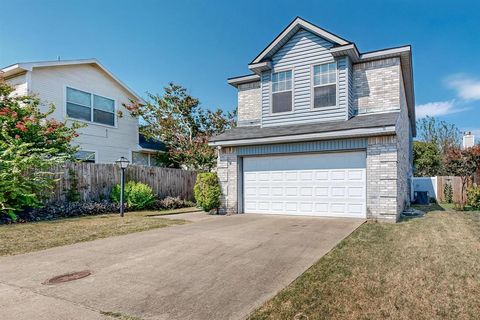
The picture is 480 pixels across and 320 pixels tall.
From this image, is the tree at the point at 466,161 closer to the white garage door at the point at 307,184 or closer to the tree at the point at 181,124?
the white garage door at the point at 307,184

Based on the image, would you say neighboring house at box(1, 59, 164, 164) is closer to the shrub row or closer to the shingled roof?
the shrub row

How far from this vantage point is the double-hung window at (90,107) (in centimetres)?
1566

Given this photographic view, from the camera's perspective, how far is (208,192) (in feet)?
38.0

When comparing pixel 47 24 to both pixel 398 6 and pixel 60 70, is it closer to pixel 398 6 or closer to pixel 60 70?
pixel 60 70

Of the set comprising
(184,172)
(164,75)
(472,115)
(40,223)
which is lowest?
(40,223)

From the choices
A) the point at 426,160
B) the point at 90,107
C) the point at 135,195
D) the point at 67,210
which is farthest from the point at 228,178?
the point at 426,160

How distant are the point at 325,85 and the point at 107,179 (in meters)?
9.76

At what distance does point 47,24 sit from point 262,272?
14.2m

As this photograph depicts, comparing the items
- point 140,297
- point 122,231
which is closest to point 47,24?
point 122,231

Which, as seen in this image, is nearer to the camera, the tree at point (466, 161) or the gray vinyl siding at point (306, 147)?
the gray vinyl siding at point (306, 147)

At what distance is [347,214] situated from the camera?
32.0 ft

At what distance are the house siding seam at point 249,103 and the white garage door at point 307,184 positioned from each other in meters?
1.99

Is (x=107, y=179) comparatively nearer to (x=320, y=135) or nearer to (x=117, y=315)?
(x=320, y=135)

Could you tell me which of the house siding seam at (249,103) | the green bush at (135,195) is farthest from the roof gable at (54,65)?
the house siding seam at (249,103)
